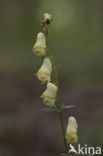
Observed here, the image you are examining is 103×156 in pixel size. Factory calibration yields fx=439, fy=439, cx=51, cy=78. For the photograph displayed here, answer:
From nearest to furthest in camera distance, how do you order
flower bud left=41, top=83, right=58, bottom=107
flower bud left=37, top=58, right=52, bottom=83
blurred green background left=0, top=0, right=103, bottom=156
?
flower bud left=41, top=83, right=58, bottom=107, flower bud left=37, top=58, right=52, bottom=83, blurred green background left=0, top=0, right=103, bottom=156

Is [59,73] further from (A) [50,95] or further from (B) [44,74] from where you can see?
(A) [50,95]

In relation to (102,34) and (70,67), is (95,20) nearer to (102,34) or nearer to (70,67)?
(102,34)

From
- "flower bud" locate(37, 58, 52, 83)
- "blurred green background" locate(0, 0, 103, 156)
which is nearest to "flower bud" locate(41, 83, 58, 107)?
"flower bud" locate(37, 58, 52, 83)

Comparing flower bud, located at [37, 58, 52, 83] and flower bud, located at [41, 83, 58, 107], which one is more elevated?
flower bud, located at [37, 58, 52, 83]

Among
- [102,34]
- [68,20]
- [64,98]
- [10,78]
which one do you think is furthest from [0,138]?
[68,20]

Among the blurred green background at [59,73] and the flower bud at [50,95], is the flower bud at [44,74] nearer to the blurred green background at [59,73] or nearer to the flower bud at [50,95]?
the flower bud at [50,95]

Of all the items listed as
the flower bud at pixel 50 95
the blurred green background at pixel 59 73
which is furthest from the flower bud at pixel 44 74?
the blurred green background at pixel 59 73

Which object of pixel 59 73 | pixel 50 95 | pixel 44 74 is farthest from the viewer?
pixel 59 73

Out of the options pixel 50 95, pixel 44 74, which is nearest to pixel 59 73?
pixel 44 74

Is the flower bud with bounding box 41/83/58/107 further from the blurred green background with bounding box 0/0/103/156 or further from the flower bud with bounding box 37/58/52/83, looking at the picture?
the blurred green background with bounding box 0/0/103/156

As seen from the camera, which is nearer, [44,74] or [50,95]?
[50,95]
